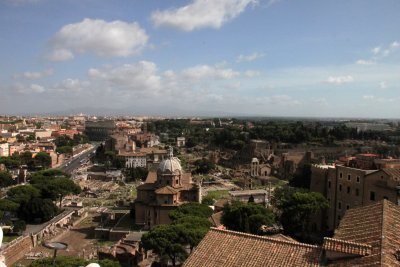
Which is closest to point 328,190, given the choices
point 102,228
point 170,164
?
point 170,164

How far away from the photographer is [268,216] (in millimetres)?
25438

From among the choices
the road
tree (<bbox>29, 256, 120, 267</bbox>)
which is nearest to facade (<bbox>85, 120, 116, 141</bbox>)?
the road

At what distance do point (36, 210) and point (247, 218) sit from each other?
1986cm

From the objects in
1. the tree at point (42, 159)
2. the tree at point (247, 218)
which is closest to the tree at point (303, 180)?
the tree at point (247, 218)

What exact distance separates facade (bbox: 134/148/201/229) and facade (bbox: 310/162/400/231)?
10.1 meters

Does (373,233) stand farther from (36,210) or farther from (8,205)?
(8,205)

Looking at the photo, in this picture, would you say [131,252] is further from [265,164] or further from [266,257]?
[265,164]

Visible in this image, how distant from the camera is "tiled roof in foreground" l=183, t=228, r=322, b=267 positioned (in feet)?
30.2

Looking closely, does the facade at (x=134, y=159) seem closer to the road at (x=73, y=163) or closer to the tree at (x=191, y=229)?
the road at (x=73, y=163)

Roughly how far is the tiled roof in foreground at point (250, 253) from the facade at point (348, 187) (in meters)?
16.8

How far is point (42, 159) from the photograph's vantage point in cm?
6975

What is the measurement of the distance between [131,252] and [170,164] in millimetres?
9165

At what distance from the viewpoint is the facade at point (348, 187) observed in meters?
24.8

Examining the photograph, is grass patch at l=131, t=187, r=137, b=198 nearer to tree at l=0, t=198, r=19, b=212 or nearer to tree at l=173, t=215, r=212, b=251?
tree at l=0, t=198, r=19, b=212
